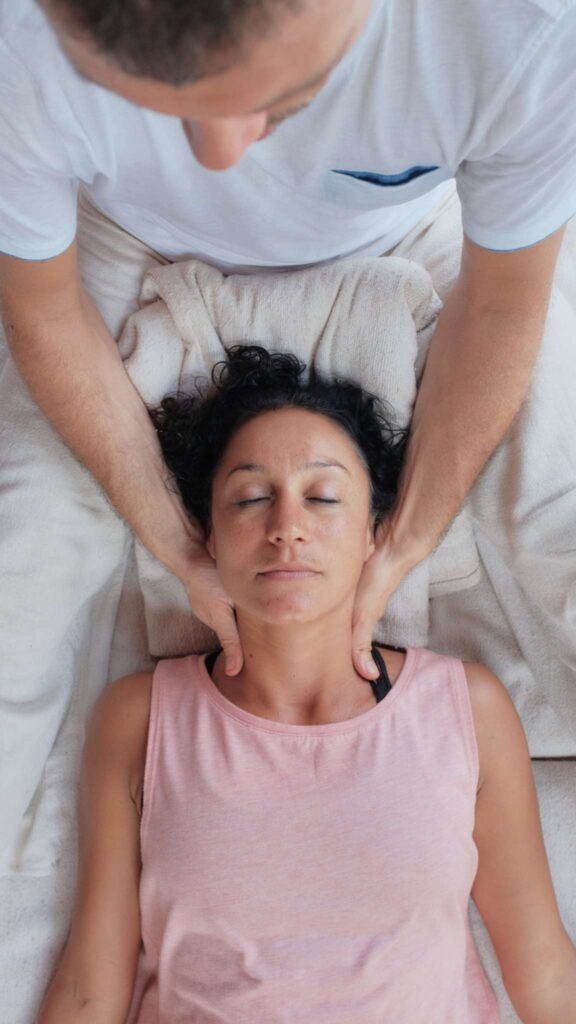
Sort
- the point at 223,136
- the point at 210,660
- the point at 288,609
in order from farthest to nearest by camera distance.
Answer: the point at 210,660 < the point at 288,609 < the point at 223,136

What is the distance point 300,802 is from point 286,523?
1.31ft

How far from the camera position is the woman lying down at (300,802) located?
141 centimetres

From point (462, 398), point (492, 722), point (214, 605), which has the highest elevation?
point (462, 398)

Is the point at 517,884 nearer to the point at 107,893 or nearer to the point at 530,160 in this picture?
the point at 107,893

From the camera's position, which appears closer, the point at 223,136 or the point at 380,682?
the point at 223,136

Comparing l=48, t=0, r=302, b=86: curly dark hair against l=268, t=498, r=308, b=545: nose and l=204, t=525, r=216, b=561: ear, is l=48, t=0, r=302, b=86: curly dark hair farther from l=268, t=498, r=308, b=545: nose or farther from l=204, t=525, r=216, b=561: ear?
l=204, t=525, r=216, b=561: ear

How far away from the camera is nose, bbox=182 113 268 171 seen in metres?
0.77

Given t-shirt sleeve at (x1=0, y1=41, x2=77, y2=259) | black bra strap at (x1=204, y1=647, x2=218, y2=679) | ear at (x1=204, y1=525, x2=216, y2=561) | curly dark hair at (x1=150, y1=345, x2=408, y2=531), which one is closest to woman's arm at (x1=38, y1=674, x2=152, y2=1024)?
black bra strap at (x1=204, y1=647, x2=218, y2=679)

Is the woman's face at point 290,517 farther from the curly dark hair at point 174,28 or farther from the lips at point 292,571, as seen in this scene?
the curly dark hair at point 174,28

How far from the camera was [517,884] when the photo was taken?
149 centimetres

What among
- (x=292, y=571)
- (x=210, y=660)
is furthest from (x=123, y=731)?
(x=292, y=571)

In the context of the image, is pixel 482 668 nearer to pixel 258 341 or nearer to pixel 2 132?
pixel 258 341

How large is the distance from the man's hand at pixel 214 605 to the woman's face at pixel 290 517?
2.4 inches

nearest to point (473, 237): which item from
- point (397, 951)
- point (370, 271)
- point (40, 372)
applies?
point (370, 271)
